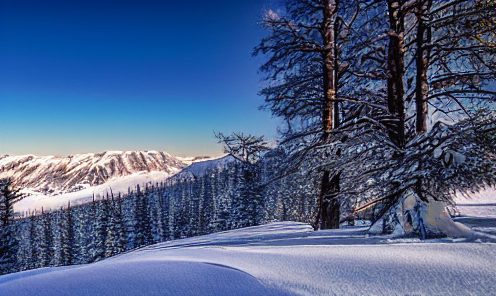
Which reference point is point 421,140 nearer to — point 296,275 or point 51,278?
point 296,275

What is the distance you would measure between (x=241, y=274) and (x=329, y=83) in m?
5.88

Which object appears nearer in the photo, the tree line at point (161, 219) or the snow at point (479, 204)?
the snow at point (479, 204)

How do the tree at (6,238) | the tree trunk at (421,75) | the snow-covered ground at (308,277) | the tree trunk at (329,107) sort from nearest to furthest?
the snow-covered ground at (308,277), the tree trunk at (421,75), the tree trunk at (329,107), the tree at (6,238)

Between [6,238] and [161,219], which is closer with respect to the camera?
[6,238]

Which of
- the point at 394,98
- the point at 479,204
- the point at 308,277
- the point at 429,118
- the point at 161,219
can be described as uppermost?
the point at 394,98

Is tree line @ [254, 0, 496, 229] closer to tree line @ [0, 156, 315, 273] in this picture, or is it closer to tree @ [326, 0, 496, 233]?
tree @ [326, 0, 496, 233]

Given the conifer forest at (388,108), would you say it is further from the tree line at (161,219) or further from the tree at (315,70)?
the tree line at (161,219)

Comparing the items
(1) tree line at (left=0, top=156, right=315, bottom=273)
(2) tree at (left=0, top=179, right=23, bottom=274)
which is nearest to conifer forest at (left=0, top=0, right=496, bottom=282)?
(1) tree line at (left=0, top=156, right=315, bottom=273)

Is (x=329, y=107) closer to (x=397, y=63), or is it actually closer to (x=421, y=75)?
(x=397, y=63)

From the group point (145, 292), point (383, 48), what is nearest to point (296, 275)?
point (145, 292)

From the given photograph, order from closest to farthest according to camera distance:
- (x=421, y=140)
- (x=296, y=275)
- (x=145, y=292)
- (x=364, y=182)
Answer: (x=145, y=292)
(x=296, y=275)
(x=421, y=140)
(x=364, y=182)

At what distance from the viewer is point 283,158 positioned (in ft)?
19.7

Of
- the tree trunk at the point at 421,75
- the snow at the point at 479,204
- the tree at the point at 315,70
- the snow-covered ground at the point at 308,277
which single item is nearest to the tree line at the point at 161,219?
the tree at the point at 315,70

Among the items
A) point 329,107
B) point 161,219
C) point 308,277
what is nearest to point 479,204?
point 329,107
